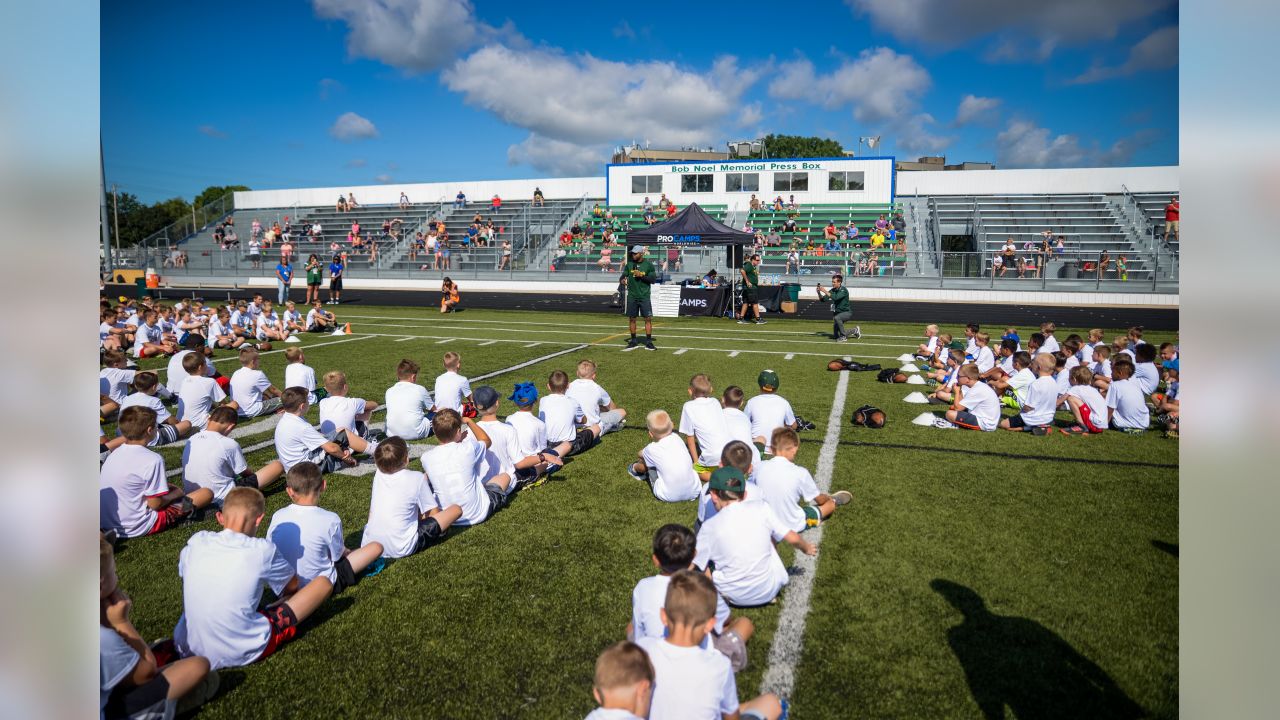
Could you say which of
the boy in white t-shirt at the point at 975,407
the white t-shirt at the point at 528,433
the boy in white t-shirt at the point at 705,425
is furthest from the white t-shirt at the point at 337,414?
the boy in white t-shirt at the point at 975,407

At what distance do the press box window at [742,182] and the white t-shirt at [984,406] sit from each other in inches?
1499

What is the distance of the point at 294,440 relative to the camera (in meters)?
7.37

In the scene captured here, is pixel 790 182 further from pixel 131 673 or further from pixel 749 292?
pixel 131 673

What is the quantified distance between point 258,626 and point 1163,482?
825 cm

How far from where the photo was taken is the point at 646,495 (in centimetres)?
712

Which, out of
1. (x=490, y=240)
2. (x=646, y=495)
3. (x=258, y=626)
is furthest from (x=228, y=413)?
(x=490, y=240)

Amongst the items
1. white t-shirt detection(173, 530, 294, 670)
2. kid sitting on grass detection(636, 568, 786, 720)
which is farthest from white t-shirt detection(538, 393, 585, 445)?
kid sitting on grass detection(636, 568, 786, 720)

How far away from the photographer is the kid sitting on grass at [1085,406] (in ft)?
31.1

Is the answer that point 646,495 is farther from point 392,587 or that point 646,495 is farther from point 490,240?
point 490,240

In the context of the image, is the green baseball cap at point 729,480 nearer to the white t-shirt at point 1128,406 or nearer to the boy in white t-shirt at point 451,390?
the boy in white t-shirt at point 451,390

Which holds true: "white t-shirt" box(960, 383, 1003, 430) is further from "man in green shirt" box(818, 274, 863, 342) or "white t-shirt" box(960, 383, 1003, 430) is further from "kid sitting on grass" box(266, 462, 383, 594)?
"man in green shirt" box(818, 274, 863, 342)

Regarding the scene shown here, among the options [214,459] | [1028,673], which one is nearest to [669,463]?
[1028,673]

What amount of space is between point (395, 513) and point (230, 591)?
155 cm
